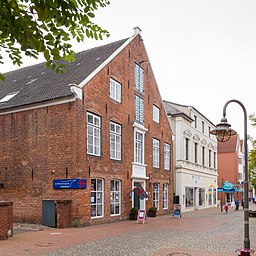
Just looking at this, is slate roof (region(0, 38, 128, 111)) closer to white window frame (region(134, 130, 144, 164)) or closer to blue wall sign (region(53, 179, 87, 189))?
blue wall sign (region(53, 179, 87, 189))

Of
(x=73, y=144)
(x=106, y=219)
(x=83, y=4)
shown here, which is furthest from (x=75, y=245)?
(x=83, y=4)

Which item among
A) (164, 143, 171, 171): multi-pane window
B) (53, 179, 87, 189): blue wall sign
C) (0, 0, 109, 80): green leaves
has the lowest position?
(53, 179, 87, 189): blue wall sign

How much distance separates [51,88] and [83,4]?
16277 mm

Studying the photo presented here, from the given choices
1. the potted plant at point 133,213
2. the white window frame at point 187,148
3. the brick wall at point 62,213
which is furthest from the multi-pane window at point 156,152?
the brick wall at point 62,213

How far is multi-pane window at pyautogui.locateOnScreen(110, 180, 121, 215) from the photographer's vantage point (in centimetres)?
2141

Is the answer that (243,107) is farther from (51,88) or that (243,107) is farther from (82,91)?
(51,88)

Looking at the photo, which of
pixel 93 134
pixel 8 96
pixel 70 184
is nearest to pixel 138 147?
pixel 93 134

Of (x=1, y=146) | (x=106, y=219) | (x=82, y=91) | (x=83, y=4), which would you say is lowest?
(x=106, y=219)

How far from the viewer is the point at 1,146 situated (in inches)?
824

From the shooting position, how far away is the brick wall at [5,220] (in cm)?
1347

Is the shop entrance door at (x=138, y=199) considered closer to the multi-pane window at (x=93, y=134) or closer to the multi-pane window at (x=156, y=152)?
the multi-pane window at (x=156, y=152)

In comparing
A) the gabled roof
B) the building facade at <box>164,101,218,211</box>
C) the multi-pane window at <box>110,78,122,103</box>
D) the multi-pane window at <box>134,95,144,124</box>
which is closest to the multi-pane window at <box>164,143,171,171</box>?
the building facade at <box>164,101,218,211</box>

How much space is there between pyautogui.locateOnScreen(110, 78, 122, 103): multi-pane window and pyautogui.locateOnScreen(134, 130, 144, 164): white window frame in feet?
10.1

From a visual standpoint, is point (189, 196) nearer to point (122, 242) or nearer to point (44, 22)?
point (122, 242)
